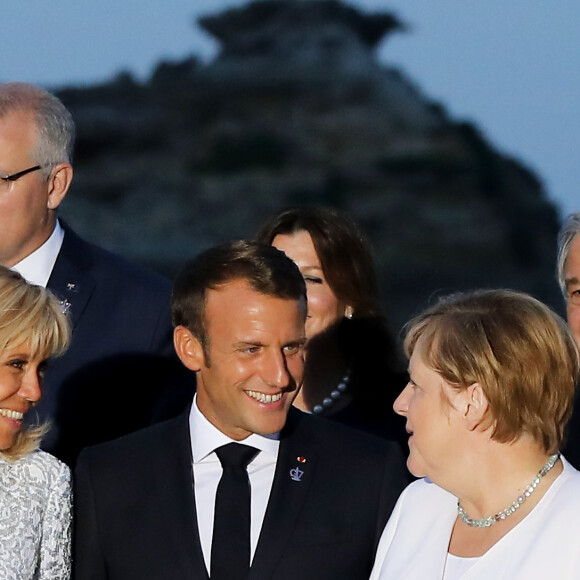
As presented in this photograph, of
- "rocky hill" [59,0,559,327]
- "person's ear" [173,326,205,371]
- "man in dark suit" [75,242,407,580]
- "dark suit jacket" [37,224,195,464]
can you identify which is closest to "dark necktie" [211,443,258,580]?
"man in dark suit" [75,242,407,580]

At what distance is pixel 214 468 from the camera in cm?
307

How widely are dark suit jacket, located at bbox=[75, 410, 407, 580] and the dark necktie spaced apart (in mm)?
36

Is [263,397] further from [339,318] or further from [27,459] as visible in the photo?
[339,318]

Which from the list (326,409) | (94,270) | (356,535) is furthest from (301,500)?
(94,270)

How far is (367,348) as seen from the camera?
4.19 m

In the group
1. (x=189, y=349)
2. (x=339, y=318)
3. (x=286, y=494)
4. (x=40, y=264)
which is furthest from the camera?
(x=339, y=318)

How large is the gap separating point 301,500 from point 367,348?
1236 mm

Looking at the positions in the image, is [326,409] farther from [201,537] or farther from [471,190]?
[471,190]

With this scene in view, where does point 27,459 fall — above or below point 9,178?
below

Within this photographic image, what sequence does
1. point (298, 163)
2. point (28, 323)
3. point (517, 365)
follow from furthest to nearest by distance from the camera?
point (298, 163) < point (28, 323) < point (517, 365)

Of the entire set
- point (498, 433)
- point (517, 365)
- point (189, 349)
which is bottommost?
point (189, 349)

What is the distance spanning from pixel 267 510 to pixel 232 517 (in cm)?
9

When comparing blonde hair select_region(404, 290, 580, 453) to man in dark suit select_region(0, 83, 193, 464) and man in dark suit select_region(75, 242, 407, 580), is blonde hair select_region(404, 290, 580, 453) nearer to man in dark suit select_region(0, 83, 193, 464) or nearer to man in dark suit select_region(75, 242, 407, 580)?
man in dark suit select_region(75, 242, 407, 580)

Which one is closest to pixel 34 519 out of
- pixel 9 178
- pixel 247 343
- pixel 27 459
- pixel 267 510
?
pixel 27 459
